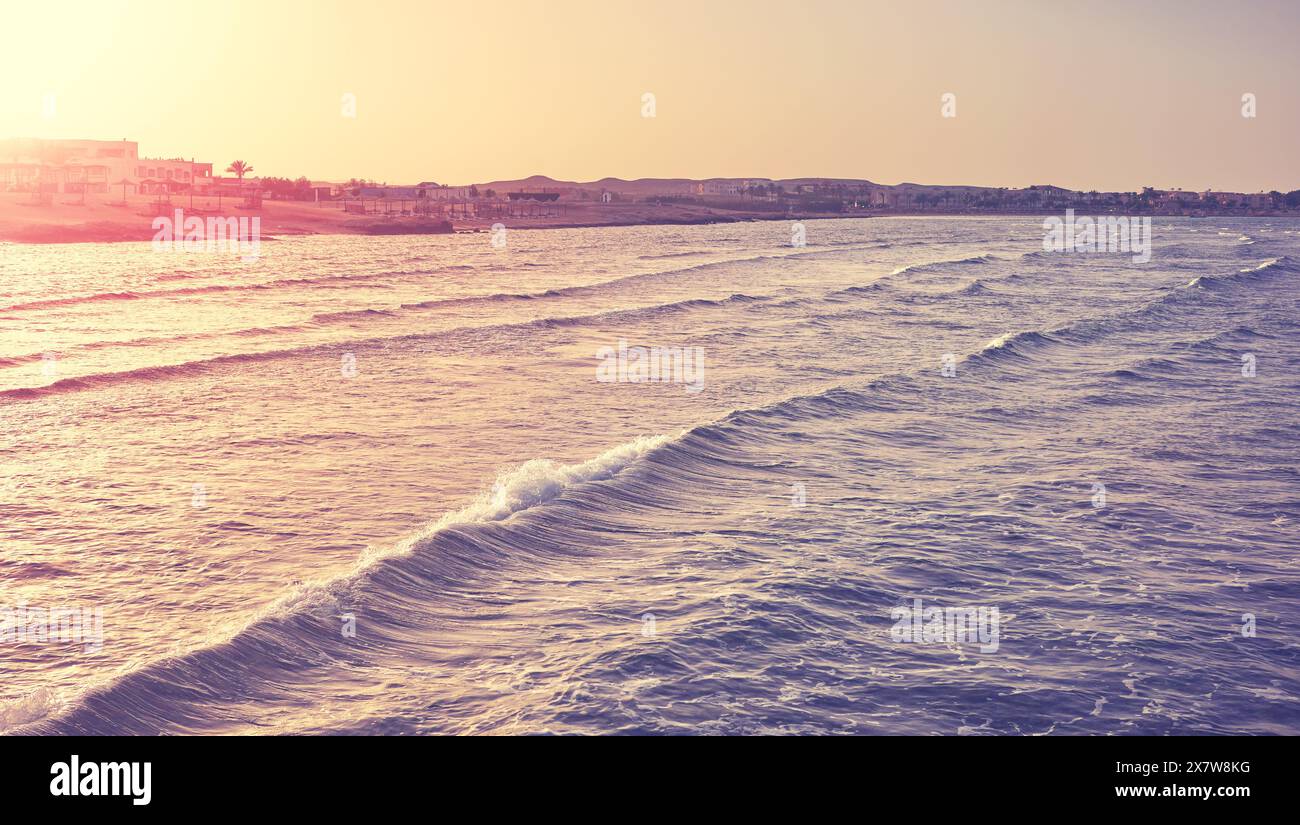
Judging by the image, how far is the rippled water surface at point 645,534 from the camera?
1123 centimetres

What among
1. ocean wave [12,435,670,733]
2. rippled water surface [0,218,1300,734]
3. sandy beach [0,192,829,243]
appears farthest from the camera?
sandy beach [0,192,829,243]

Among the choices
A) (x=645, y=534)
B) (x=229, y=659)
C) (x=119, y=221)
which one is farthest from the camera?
(x=119, y=221)

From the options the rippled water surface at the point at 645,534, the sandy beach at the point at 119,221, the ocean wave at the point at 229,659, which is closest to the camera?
the ocean wave at the point at 229,659

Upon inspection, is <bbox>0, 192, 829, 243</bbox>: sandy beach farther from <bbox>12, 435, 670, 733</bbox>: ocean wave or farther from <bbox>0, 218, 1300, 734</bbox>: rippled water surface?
<bbox>12, 435, 670, 733</bbox>: ocean wave

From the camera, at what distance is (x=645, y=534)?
16.9m

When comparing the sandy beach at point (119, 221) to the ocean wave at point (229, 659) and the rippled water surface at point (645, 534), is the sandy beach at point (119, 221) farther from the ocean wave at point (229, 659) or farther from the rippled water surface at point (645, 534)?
the ocean wave at point (229, 659)

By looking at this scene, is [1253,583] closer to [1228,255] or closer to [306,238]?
[1228,255]

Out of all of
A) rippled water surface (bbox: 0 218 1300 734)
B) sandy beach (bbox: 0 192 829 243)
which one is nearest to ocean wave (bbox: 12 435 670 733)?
rippled water surface (bbox: 0 218 1300 734)

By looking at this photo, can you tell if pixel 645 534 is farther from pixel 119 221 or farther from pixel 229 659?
pixel 119 221

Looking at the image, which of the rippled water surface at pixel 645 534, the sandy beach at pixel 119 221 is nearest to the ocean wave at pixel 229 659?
the rippled water surface at pixel 645 534

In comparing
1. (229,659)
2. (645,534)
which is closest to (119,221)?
(645,534)

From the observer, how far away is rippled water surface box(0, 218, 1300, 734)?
11.2 m

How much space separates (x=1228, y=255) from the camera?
110125mm
